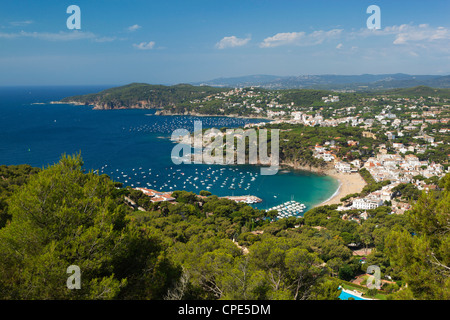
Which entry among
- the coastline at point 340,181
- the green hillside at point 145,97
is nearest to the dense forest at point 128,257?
the coastline at point 340,181

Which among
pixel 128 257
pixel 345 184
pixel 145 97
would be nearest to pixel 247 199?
pixel 345 184

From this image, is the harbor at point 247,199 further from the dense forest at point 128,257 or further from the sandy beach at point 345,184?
the dense forest at point 128,257

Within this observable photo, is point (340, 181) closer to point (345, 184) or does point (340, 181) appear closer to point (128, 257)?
point (345, 184)

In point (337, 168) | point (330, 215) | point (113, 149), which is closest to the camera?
point (330, 215)

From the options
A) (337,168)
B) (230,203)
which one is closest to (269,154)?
(337,168)

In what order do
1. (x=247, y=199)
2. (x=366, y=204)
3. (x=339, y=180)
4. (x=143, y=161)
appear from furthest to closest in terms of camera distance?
(x=143, y=161) < (x=339, y=180) < (x=247, y=199) < (x=366, y=204)
